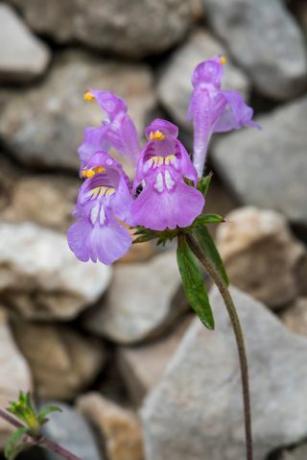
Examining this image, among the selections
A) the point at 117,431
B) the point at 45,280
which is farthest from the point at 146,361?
the point at 45,280

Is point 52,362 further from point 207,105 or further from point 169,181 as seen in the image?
point 169,181

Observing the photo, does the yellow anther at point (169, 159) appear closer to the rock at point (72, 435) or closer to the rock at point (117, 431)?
the rock at point (72, 435)

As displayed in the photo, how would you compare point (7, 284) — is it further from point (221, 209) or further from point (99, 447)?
point (221, 209)

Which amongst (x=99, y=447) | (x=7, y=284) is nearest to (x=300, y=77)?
(x=7, y=284)

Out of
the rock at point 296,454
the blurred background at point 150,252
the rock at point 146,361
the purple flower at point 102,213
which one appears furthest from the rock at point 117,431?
the purple flower at point 102,213

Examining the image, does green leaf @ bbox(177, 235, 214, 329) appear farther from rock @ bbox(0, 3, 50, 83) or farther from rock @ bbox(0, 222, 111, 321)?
rock @ bbox(0, 3, 50, 83)

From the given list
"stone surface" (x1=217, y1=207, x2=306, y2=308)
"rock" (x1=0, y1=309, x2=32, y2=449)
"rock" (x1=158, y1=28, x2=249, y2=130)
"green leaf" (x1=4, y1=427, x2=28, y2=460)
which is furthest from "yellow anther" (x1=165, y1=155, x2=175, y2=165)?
"rock" (x1=158, y1=28, x2=249, y2=130)
